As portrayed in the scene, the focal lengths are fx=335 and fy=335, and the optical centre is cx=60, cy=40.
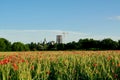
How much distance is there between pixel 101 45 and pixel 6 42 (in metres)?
22.7

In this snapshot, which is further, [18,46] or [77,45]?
[77,45]

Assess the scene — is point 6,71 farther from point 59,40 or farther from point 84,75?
point 59,40

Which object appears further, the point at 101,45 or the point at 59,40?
the point at 59,40

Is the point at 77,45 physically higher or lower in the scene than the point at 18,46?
higher

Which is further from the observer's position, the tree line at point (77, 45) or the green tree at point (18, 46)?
the tree line at point (77, 45)

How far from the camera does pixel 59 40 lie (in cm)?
8538

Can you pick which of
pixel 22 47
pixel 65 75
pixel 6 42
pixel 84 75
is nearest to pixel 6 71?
pixel 65 75

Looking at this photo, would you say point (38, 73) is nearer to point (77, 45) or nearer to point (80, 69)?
point (80, 69)

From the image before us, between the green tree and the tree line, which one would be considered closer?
the green tree

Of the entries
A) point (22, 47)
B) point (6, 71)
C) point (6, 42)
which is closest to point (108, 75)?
point (6, 71)

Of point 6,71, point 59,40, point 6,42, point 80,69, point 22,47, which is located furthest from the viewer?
point 59,40

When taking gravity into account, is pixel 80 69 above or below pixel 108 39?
below

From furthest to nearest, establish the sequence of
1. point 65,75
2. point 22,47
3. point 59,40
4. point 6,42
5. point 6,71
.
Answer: point 59,40
point 6,42
point 22,47
point 65,75
point 6,71

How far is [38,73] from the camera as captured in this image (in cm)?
715
